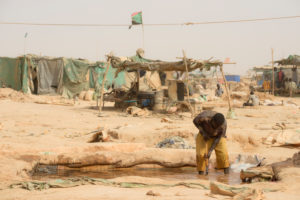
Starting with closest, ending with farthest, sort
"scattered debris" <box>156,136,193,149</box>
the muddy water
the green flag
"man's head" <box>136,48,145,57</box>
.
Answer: the muddy water < "scattered debris" <box>156,136,193,149</box> < the green flag < "man's head" <box>136,48,145,57</box>

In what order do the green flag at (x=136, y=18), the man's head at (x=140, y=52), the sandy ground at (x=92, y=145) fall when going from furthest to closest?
the man's head at (x=140, y=52)
the green flag at (x=136, y=18)
the sandy ground at (x=92, y=145)

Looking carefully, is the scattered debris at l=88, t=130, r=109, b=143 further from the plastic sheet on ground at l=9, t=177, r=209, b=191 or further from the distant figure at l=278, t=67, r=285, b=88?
the distant figure at l=278, t=67, r=285, b=88

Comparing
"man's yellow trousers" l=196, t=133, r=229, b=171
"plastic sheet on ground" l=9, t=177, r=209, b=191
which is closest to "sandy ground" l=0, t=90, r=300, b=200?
"plastic sheet on ground" l=9, t=177, r=209, b=191

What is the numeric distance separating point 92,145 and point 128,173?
958 mm

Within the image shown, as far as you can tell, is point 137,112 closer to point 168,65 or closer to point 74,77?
point 168,65

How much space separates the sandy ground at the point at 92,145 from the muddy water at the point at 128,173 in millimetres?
318

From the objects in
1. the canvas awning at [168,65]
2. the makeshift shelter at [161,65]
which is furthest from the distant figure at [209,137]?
the canvas awning at [168,65]

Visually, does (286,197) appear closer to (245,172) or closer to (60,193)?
(245,172)

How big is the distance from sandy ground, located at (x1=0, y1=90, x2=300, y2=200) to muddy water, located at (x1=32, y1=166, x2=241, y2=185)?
0.32 m

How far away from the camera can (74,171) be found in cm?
595

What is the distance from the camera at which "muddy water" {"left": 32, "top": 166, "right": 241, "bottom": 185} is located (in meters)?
5.48

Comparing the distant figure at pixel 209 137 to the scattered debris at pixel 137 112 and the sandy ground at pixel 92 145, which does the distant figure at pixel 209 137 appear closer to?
the sandy ground at pixel 92 145

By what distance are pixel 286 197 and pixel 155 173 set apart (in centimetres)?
278

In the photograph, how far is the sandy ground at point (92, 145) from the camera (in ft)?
11.9
